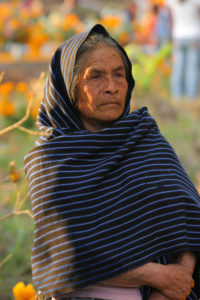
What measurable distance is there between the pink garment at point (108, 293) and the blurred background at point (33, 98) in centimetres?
47

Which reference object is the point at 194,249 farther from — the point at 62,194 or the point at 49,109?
the point at 49,109

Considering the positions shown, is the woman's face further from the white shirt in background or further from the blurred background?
the white shirt in background

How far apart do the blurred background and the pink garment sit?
473 millimetres

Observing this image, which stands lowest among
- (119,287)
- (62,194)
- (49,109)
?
(119,287)

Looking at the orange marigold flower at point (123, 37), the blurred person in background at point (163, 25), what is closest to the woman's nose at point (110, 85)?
the orange marigold flower at point (123, 37)

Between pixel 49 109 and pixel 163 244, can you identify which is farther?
pixel 49 109

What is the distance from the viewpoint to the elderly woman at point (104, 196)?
1.65 m

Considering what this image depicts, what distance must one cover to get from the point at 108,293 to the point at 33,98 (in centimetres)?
104

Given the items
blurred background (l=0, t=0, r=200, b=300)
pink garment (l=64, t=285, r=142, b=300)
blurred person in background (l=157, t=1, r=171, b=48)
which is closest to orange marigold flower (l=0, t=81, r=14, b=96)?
blurred background (l=0, t=0, r=200, b=300)

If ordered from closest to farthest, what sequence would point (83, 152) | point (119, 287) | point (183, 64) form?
point (119, 287) < point (83, 152) < point (183, 64)

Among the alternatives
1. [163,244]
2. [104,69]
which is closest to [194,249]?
[163,244]

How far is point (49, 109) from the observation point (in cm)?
189

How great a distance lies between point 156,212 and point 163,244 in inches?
5.1

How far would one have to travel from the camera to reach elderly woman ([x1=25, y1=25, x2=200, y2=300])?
1649mm
